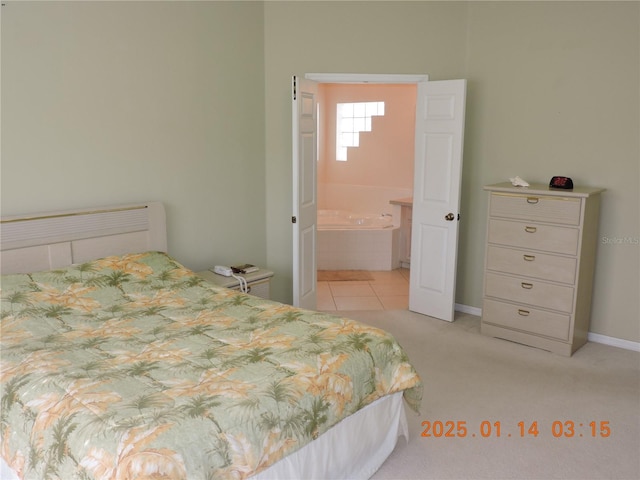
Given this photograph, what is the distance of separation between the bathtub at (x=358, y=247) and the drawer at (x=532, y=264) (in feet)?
7.29

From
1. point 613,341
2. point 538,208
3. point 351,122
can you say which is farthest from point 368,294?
point 351,122

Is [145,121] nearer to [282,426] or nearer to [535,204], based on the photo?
[282,426]

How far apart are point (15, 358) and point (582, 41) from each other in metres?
3.98

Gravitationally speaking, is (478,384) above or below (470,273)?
below

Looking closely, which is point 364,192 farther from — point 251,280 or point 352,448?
point 352,448

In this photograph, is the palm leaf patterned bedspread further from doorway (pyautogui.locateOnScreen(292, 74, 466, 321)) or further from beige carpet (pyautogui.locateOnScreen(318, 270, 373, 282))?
beige carpet (pyautogui.locateOnScreen(318, 270, 373, 282))

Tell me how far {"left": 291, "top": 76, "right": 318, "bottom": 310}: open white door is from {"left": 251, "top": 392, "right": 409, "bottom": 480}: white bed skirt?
1.86 m

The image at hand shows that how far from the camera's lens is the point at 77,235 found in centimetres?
330

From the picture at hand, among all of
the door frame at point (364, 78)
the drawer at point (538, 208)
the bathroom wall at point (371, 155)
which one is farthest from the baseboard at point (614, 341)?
the bathroom wall at point (371, 155)

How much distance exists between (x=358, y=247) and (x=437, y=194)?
75.4 inches

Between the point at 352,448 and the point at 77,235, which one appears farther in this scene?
the point at 77,235

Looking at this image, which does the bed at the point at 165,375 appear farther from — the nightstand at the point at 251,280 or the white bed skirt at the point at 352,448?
the nightstand at the point at 251,280

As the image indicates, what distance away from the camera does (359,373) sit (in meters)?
2.38

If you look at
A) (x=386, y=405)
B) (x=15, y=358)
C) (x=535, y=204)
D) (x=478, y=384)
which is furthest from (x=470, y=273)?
(x=15, y=358)
